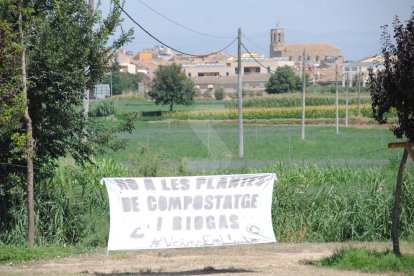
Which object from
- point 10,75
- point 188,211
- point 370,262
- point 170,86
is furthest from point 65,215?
point 170,86

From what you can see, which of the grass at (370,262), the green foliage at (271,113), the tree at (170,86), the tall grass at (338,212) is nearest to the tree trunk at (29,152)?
the tall grass at (338,212)

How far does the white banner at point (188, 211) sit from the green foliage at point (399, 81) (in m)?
2.32

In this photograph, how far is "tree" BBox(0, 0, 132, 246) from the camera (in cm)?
1686

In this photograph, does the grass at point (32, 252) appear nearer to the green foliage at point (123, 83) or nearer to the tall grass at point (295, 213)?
the tall grass at point (295, 213)

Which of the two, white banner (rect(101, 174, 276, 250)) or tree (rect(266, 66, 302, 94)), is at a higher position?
tree (rect(266, 66, 302, 94))

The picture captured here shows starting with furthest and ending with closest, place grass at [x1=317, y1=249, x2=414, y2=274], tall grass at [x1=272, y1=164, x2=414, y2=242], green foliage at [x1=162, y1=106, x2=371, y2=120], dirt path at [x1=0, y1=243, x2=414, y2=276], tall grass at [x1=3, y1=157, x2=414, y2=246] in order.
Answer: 1. green foliage at [x1=162, y1=106, x2=371, y2=120]
2. tall grass at [x1=272, y1=164, x2=414, y2=242]
3. tall grass at [x1=3, y1=157, x2=414, y2=246]
4. dirt path at [x1=0, y1=243, x2=414, y2=276]
5. grass at [x1=317, y1=249, x2=414, y2=274]

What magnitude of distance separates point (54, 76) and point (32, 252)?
3.75 metres

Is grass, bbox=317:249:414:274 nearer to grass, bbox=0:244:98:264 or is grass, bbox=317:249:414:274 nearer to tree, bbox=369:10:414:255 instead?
tree, bbox=369:10:414:255

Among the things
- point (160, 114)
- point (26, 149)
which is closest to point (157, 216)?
point (26, 149)

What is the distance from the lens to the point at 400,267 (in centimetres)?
1391

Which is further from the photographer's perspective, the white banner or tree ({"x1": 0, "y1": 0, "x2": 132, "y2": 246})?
tree ({"x1": 0, "y1": 0, "x2": 132, "y2": 246})

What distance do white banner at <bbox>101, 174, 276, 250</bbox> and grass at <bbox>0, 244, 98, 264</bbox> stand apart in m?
3.22

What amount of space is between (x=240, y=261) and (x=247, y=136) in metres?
50.5

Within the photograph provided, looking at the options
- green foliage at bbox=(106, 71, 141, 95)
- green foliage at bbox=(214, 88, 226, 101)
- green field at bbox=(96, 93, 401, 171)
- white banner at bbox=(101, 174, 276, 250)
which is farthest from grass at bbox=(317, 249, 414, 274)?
green foliage at bbox=(214, 88, 226, 101)
